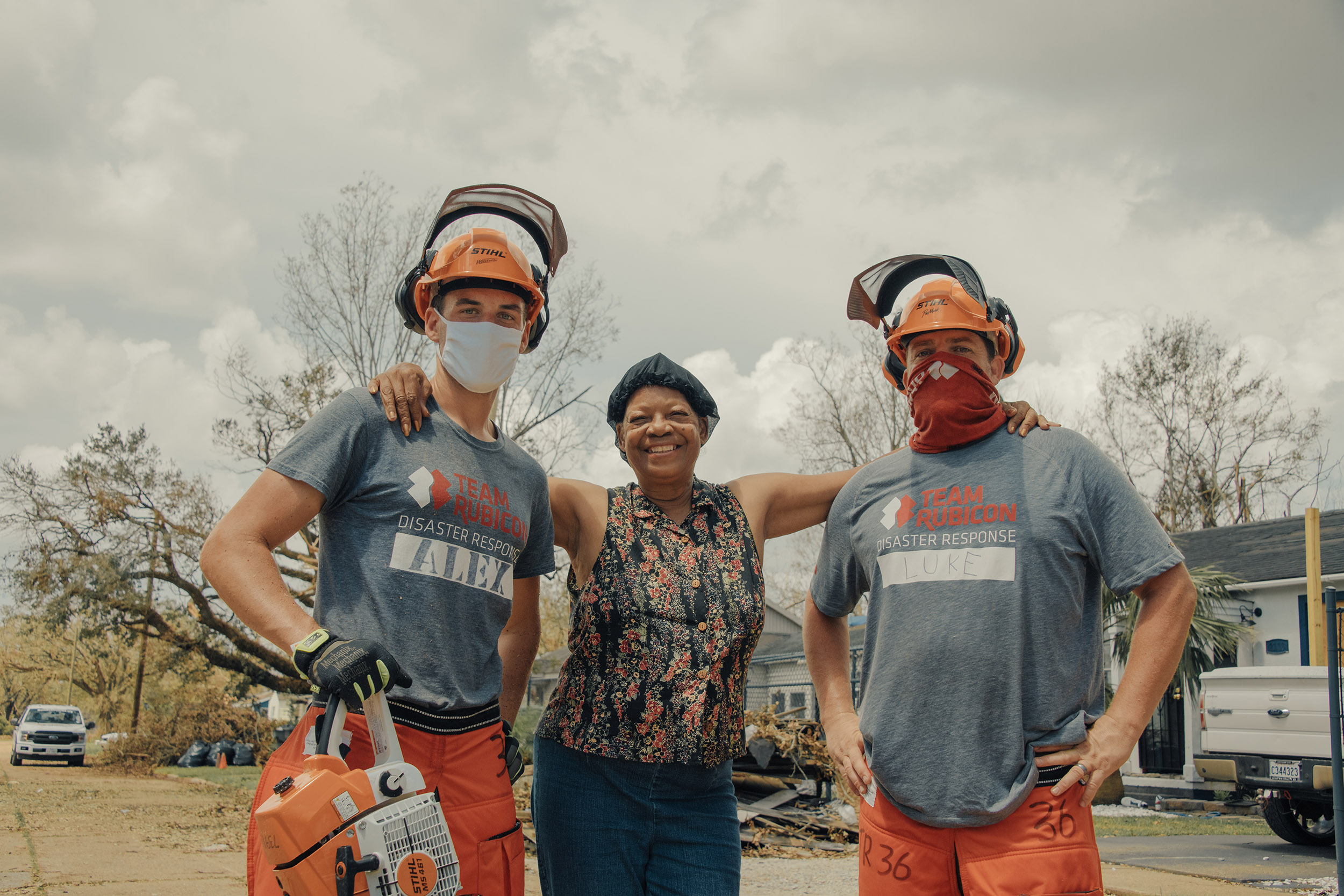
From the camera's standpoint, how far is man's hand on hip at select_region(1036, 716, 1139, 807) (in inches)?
93.4

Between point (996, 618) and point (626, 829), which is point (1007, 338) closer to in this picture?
point (996, 618)

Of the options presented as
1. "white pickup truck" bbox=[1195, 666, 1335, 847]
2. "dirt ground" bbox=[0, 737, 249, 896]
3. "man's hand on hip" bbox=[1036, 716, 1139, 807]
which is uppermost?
"man's hand on hip" bbox=[1036, 716, 1139, 807]

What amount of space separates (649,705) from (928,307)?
4.48ft

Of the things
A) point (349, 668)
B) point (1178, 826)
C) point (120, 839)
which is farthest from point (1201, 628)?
point (349, 668)

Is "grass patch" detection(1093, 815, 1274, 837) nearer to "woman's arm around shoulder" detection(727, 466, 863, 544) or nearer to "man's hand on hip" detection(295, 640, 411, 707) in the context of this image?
"woman's arm around shoulder" detection(727, 466, 863, 544)

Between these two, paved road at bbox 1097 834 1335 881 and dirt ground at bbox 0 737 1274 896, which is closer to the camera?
dirt ground at bbox 0 737 1274 896

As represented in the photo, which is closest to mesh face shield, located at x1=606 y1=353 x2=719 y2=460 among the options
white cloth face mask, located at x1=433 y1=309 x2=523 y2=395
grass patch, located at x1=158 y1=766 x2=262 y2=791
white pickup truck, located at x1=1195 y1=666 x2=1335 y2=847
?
white cloth face mask, located at x1=433 y1=309 x2=523 y2=395

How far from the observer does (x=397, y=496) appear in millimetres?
2500

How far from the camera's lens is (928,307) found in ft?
9.32

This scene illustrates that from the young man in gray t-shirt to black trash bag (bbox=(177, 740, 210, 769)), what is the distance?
26.6 meters

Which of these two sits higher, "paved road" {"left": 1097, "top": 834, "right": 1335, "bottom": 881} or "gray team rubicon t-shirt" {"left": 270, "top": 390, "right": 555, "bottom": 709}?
"gray team rubicon t-shirt" {"left": 270, "top": 390, "right": 555, "bottom": 709}

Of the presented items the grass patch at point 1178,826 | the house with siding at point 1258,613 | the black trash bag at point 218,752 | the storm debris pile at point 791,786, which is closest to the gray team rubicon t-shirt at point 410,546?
the storm debris pile at point 791,786

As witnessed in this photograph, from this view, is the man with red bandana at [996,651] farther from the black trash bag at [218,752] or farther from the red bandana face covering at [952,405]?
the black trash bag at [218,752]

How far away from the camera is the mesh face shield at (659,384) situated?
10.7 ft
